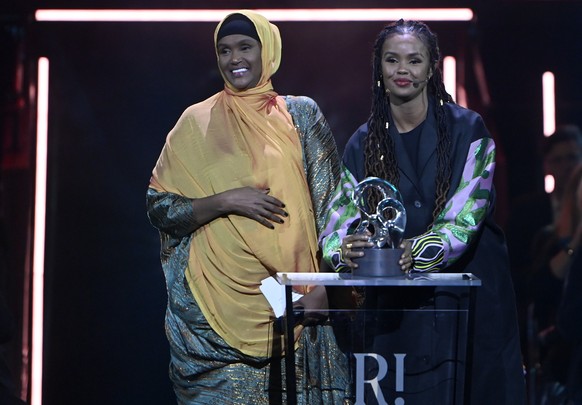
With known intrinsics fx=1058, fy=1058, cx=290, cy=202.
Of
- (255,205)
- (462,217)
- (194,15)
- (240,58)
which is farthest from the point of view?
(194,15)

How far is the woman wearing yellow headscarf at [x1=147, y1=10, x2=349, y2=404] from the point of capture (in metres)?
3.38

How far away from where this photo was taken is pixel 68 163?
4188 mm

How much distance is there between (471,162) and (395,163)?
0.20 meters

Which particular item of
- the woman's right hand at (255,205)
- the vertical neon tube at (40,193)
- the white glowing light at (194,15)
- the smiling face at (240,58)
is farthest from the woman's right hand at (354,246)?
the vertical neon tube at (40,193)

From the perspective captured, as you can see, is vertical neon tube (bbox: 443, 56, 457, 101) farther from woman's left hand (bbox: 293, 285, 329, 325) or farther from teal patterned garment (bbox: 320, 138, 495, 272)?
woman's left hand (bbox: 293, 285, 329, 325)

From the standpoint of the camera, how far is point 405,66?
2.84m

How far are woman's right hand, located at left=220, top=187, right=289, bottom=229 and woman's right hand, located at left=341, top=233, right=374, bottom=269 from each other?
0.79 meters

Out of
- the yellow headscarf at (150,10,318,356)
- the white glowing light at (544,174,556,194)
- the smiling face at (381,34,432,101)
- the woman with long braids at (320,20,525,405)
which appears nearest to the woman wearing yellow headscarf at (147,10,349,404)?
the yellow headscarf at (150,10,318,356)

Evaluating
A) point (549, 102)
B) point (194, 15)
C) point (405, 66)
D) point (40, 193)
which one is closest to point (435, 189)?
point (405, 66)

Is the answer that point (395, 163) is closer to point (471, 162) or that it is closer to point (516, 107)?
point (471, 162)

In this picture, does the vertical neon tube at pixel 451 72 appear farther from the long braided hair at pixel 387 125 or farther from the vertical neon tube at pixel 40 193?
the vertical neon tube at pixel 40 193

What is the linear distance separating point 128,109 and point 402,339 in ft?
6.76

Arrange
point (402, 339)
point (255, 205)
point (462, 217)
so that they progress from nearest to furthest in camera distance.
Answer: point (402, 339) < point (462, 217) < point (255, 205)

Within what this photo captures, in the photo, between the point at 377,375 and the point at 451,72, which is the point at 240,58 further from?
the point at 377,375
